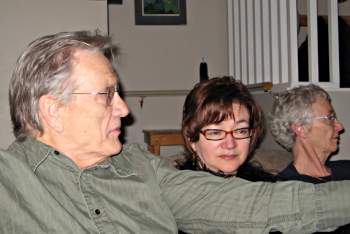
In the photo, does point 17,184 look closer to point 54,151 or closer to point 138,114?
point 54,151

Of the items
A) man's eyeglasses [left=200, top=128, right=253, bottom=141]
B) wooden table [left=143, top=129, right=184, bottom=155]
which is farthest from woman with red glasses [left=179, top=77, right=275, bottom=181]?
wooden table [left=143, top=129, right=184, bottom=155]

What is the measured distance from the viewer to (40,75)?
3.65 ft

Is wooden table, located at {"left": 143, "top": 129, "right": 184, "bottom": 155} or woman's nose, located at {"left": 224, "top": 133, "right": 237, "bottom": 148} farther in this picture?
wooden table, located at {"left": 143, "top": 129, "right": 184, "bottom": 155}

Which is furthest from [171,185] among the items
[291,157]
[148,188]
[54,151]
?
[291,157]

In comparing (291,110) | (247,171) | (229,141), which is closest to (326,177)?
(291,110)

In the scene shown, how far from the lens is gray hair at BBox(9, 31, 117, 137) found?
1.11 metres

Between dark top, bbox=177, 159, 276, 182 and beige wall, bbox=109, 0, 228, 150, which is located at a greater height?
beige wall, bbox=109, 0, 228, 150

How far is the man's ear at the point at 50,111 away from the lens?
1.13 m

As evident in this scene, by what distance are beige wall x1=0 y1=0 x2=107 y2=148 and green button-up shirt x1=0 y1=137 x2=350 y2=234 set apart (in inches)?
46.1

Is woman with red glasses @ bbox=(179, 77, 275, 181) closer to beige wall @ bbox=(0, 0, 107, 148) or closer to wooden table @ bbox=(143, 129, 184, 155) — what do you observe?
beige wall @ bbox=(0, 0, 107, 148)

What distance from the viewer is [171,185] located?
3.87ft

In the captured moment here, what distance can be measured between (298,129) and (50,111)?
130 centimetres

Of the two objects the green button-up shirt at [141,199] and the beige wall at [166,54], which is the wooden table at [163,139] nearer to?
the beige wall at [166,54]

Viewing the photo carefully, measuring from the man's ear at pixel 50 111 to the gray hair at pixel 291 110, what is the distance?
1.27 metres
